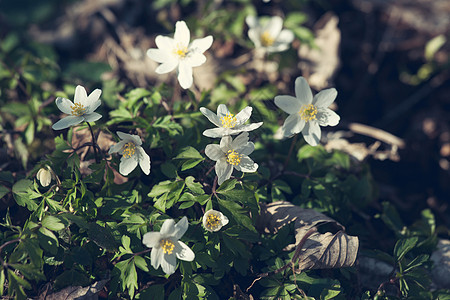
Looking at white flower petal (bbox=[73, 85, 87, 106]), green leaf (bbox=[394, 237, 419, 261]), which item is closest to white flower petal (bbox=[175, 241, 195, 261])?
white flower petal (bbox=[73, 85, 87, 106])

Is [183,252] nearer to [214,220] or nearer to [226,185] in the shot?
[214,220]

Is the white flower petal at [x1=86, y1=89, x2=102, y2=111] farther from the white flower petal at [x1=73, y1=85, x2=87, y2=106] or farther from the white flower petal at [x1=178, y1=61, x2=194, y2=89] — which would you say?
the white flower petal at [x1=178, y1=61, x2=194, y2=89]

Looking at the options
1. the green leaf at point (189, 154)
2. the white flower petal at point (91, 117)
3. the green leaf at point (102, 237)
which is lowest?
the green leaf at point (102, 237)

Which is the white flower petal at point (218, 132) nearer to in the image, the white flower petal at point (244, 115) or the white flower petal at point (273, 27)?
the white flower petal at point (244, 115)

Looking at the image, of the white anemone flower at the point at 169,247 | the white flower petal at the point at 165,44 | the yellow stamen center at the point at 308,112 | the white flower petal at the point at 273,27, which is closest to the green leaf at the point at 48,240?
the white anemone flower at the point at 169,247

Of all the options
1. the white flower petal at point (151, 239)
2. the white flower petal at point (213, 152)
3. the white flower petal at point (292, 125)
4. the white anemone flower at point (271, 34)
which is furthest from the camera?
the white anemone flower at point (271, 34)

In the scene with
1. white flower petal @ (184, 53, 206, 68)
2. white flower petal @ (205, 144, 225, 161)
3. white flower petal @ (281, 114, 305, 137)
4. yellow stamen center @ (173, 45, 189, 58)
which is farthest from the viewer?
yellow stamen center @ (173, 45, 189, 58)
